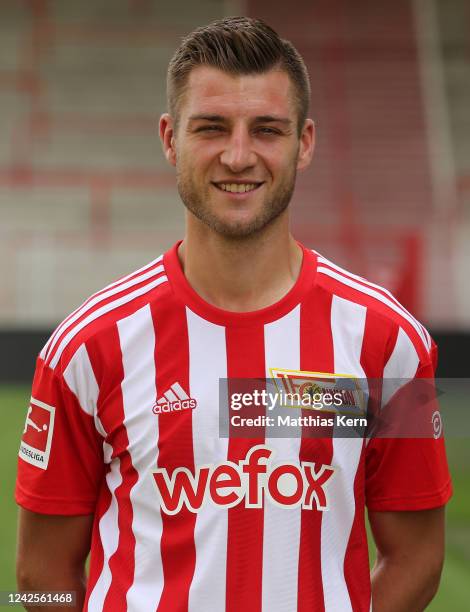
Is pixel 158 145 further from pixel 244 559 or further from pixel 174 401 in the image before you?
pixel 244 559

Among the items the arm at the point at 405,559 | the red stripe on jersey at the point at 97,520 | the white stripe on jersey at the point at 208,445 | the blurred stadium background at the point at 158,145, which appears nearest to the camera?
the white stripe on jersey at the point at 208,445

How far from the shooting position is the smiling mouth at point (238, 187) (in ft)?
6.66

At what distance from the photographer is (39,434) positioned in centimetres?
216

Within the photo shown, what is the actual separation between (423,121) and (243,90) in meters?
11.7

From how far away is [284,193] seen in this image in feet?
6.81

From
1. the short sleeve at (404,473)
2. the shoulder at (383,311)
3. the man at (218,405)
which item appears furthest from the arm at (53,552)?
the shoulder at (383,311)

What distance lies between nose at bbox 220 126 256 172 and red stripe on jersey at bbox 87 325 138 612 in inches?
16.0

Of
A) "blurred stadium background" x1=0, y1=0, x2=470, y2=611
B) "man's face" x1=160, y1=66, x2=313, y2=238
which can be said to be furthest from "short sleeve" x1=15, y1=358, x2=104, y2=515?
"blurred stadium background" x1=0, y1=0, x2=470, y2=611

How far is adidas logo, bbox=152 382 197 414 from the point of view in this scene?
2.08 metres

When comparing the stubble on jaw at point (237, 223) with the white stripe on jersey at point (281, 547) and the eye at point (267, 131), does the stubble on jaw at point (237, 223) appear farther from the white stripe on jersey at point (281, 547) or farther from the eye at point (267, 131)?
the white stripe on jersey at point (281, 547)

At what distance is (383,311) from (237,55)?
574 millimetres

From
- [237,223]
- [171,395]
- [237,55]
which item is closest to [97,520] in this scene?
[171,395]

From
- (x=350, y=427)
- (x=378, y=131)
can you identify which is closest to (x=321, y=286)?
(x=350, y=427)

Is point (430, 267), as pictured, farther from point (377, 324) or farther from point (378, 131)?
point (377, 324)
